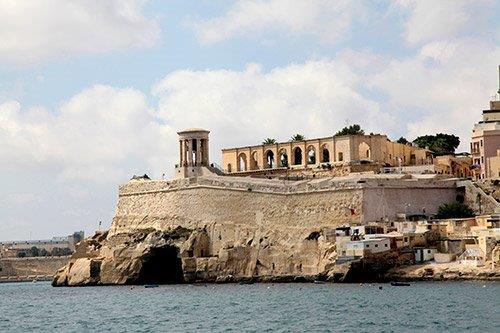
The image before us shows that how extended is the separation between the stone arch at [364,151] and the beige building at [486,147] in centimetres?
669

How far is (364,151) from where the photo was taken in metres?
84.3

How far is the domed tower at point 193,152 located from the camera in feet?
268

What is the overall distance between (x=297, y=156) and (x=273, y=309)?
3495cm

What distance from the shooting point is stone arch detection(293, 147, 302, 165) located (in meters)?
86.8

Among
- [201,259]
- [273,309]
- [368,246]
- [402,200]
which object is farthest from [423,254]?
[273,309]

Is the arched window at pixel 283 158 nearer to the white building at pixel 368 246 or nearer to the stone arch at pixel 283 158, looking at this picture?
the stone arch at pixel 283 158

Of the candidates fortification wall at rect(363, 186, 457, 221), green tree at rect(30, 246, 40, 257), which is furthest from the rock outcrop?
green tree at rect(30, 246, 40, 257)

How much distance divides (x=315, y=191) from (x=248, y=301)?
57.1 ft

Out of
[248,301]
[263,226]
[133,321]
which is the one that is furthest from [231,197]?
[133,321]

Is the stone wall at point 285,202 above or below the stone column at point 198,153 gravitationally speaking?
below

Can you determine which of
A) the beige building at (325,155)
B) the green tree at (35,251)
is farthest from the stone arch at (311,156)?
the green tree at (35,251)

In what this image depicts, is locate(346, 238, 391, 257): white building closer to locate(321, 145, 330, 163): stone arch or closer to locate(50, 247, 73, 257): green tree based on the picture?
locate(321, 145, 330, 163): stone arch

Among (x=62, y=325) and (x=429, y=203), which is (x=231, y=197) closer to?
(x=429, y=203)

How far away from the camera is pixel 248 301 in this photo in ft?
190
